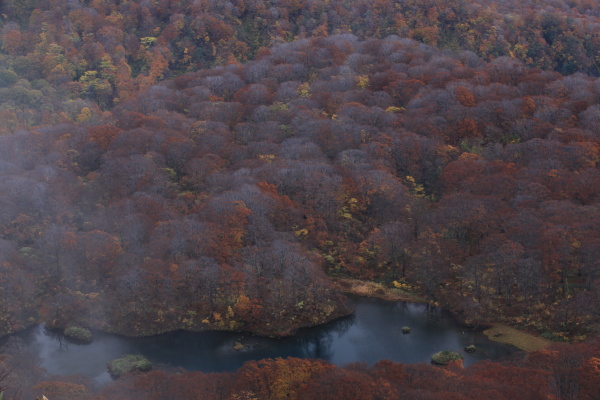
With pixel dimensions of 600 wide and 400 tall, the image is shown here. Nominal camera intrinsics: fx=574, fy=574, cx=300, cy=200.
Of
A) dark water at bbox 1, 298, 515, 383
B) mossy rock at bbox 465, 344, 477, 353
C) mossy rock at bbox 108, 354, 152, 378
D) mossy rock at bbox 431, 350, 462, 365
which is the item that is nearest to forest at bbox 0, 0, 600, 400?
dark water at bbox 1, 298, 515, 383

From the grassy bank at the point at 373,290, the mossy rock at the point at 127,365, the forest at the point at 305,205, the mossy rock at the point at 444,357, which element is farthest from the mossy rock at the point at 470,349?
the mossy rock at the point at 127,365

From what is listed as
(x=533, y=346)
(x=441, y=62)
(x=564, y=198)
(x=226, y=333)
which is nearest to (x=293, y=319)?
(x=226, y=333)

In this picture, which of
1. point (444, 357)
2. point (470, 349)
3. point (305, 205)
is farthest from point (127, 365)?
point (470, 349)

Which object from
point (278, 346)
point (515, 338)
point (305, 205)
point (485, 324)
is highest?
point (305, 205)

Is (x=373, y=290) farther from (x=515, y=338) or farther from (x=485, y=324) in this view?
(x=515, y=338)

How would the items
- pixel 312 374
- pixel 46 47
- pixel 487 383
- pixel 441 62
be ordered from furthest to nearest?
pixel 46 47
pixel 441 62
pixel 312 374
pixel 487 383

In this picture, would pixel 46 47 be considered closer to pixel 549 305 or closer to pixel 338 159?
pixel 338 159
